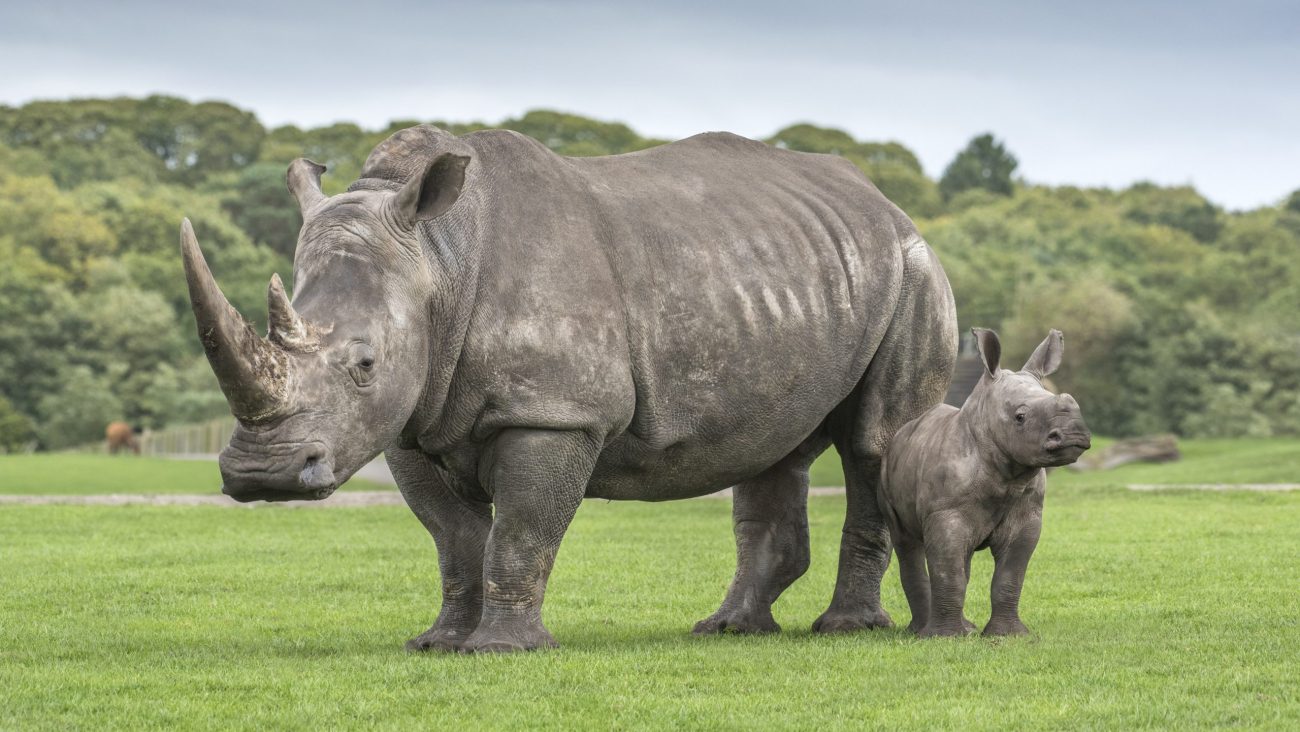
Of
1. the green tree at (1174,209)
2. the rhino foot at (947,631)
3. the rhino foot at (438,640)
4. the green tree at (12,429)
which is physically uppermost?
the rhino foot at (947,631)

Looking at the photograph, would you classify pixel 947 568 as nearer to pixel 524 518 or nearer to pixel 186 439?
pixel 524 518

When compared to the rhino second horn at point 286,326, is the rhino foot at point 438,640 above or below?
below

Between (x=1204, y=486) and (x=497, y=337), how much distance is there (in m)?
18.2

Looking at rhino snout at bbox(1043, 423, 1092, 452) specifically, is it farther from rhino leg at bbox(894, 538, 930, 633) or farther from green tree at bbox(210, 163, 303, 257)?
green tree at bbox(210, 163, 303, 257)

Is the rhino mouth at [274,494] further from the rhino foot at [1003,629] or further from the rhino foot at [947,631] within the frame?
the rhino foot at [1003,629]

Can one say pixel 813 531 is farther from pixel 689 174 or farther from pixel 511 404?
pixel 511 404

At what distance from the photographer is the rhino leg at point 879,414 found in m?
11.0

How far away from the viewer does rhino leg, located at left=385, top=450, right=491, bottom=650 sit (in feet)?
32.9

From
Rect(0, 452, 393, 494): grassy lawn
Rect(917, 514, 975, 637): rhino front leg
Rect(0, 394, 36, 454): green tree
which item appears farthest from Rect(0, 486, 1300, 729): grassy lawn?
Rect(0, 394, 36, 454): green tree

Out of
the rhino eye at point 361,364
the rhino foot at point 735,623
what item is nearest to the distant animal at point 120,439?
the rhino foot at point 735,623

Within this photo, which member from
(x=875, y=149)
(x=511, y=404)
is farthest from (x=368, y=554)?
(x=875, y=149)

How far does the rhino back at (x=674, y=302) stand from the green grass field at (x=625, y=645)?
1.17 meters

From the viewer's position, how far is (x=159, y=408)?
59531mm

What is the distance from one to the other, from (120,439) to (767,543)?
41.8 meters
